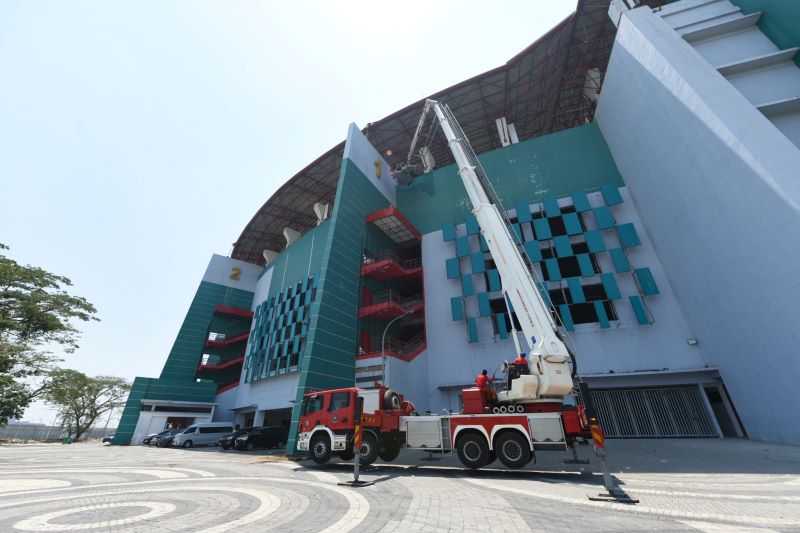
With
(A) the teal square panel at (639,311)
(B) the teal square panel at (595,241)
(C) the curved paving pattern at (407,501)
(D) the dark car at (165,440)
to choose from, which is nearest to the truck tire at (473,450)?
(C) the curved paving pattern at (407,501)

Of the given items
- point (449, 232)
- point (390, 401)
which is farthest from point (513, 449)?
point (449, 232)

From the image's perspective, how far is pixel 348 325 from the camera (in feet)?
77.3

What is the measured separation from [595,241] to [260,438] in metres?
29.3

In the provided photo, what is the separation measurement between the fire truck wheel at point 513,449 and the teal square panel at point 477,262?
1633 centimetres

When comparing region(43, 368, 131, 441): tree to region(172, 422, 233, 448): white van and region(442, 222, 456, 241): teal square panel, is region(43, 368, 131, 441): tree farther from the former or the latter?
region(442, 222, 456, 241): teal square panel

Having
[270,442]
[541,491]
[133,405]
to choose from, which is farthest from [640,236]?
[133,405]

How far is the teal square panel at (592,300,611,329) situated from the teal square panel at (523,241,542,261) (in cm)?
499

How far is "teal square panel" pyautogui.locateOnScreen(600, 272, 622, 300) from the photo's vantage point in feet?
71.5

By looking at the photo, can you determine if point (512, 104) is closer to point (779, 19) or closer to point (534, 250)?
point (534, 250)

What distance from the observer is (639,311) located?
20.8 metres

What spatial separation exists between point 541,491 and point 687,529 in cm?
349

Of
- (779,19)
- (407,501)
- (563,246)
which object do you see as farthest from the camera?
(563,246)

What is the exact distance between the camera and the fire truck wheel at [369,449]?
476 inches

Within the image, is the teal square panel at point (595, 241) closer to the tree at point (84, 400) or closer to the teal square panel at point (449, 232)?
the teal square panel at point (449, 232)
